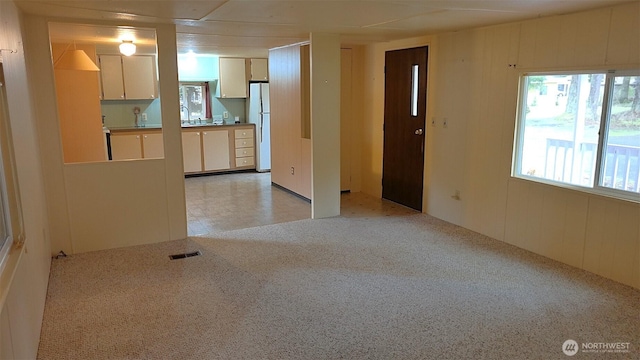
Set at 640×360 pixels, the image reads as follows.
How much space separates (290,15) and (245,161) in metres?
4.86

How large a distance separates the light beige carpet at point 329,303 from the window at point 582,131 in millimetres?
804

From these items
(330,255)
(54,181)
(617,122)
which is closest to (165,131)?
(54,181)

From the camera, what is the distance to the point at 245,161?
27.6 ft

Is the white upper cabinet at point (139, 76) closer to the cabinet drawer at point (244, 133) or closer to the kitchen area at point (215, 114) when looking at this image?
the kitchen area at point (215, 114)

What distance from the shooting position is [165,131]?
4.48 m

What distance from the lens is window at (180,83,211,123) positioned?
331 inches

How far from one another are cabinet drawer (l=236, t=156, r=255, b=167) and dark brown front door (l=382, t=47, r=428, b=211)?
9.99ft

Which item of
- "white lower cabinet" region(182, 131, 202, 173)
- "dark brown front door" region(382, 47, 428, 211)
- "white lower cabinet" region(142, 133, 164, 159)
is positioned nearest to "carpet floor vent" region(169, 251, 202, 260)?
"dark brown front door" region(382, 47, 428, 211)

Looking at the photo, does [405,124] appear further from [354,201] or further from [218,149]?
[218,149]

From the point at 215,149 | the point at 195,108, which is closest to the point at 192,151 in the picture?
the point at 215,149

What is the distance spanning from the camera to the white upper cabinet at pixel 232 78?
8.13 meters

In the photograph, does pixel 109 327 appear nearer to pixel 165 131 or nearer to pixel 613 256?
pixel 165 131

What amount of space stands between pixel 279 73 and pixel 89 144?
276cm

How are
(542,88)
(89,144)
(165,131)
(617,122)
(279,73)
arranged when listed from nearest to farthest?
(617,122) < (542,88) < (165,131) < (89,144) < (279,73)
